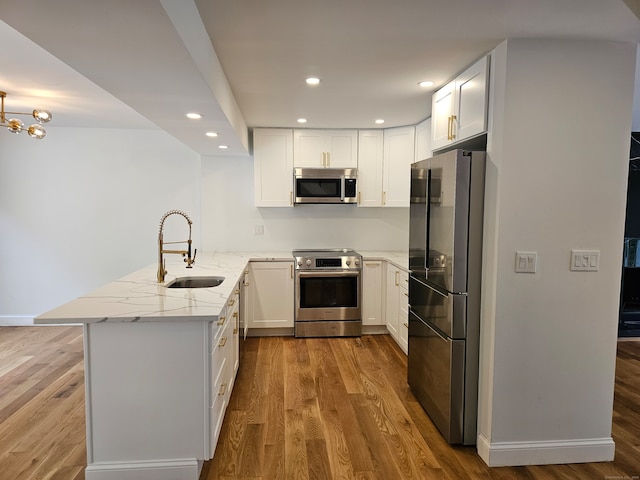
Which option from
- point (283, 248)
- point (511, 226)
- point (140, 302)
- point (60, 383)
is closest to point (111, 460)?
point (140, 302)

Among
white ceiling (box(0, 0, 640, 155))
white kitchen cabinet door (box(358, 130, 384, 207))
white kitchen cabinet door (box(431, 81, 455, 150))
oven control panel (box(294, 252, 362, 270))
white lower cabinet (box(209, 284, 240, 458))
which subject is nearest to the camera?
white ceiling (box(0, 0, 640, 155))

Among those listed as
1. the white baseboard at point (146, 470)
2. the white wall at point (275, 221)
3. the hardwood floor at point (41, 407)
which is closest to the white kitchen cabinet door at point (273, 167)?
the white wall at point (275, 221)

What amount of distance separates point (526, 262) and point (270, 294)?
8.82 feet

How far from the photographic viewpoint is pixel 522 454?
218cm

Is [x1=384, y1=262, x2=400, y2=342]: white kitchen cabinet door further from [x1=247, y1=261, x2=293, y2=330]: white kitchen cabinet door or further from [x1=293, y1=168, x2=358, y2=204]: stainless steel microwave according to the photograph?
[x1=247, y1=261, x2=293, y2=330]: white kitchen cabinet door

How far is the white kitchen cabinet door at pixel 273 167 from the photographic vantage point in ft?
14.2

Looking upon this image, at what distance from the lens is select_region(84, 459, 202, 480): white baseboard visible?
Answer: 1954 mm

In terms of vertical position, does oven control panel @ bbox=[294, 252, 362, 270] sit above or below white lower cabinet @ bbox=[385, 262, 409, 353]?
above

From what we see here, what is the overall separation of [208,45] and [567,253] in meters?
2.15

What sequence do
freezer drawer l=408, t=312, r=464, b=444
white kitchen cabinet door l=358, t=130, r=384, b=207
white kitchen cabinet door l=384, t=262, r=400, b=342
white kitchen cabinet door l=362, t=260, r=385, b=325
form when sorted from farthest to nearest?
white kitchen cabinet door l=358, t=130, r=384, b=207 → white kitchen cabinet door l=362, t=260, r=385, b=325 → white kitchen cabinet door l=384, t=262, r=400, b=342 → freezer drawer l=408, t=312, r=464, b=444

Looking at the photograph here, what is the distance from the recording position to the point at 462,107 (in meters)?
2.43

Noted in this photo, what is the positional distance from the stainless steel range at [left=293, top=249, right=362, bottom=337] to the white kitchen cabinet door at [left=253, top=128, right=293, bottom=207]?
70cm

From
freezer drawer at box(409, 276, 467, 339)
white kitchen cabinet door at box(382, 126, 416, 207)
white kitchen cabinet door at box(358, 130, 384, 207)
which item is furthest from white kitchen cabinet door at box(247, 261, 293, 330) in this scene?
freezer drawer at box(409, 276, 467, 339)

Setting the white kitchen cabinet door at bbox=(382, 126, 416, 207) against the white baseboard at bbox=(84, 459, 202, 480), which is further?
the white kitchen cabinet door at bbox=(382, 126, 416, 207)
